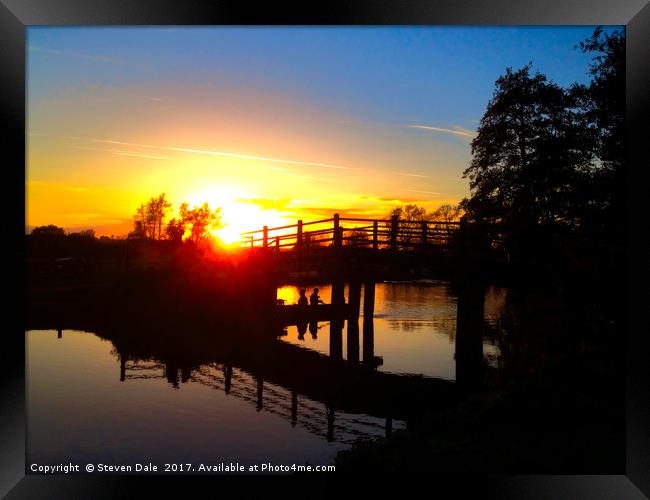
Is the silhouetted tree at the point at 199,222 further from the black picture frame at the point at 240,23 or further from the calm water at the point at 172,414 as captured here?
the black picture frame at the point at 240,23

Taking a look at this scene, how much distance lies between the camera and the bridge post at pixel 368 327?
68.5 ft

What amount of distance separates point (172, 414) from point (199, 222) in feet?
68.3

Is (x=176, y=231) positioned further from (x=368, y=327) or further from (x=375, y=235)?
(x=375, y=235)

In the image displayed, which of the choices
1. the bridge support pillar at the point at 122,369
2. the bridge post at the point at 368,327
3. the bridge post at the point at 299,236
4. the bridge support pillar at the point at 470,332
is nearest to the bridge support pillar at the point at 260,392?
the bridge support pillar at the point at 122,369

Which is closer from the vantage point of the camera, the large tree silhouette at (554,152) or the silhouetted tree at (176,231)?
the large tree silhouette at (554,152)

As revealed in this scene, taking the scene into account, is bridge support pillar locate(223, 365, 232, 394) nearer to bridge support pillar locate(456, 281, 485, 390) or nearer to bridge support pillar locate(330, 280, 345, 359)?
bridge support pillar locate(330, 280, 345, 359)

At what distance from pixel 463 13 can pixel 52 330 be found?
63.7ft

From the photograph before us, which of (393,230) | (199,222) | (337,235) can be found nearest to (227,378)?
(337,235)

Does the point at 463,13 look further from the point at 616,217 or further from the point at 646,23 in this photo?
the point at 616,217

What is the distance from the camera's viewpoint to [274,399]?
14672 millimetres

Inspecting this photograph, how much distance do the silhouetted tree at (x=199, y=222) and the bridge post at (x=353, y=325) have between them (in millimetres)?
7576

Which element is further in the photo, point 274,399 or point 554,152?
point 554,152

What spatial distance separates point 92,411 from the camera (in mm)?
13312

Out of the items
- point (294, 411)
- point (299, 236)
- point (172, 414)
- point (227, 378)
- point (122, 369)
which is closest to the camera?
point (172, 414)
